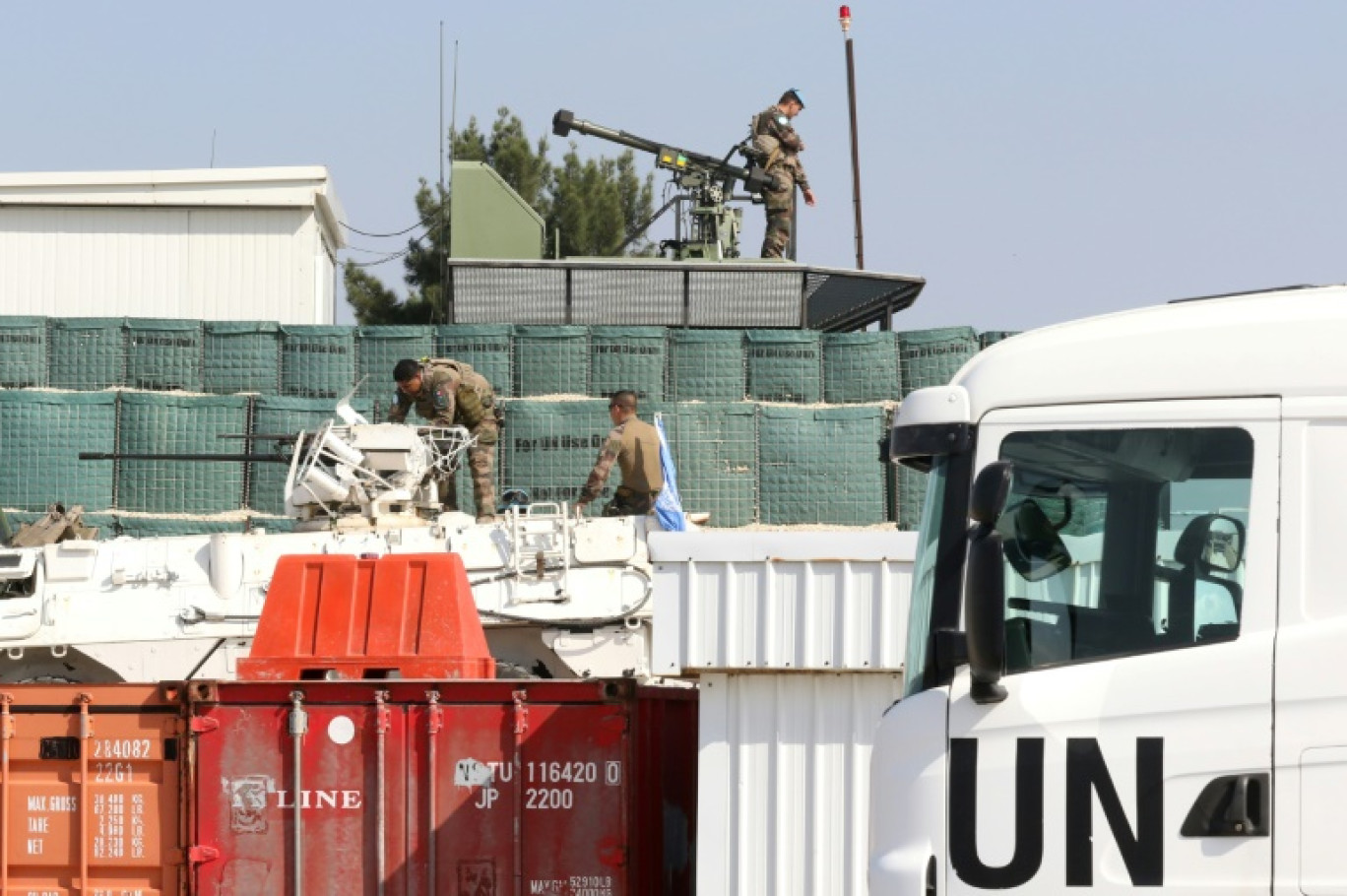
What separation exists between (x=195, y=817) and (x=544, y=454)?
10935mm

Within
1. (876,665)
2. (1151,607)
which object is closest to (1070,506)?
(1151,607)

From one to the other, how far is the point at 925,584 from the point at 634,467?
10567 millimetres

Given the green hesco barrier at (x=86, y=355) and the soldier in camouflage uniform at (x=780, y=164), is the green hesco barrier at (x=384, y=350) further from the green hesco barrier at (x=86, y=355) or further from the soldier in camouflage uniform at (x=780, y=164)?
the soldier in camouflage uniform at (x=780, y=164)

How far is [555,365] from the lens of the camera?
22031mm

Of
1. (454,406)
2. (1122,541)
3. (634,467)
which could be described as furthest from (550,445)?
(1122,541)

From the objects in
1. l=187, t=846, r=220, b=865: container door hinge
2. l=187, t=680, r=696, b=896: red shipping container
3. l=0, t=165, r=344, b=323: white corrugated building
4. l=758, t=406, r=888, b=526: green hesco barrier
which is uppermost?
l=0, t=165, r=344, b=323: white corrugated building

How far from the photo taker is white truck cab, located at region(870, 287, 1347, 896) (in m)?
6.01

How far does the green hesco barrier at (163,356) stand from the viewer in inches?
862

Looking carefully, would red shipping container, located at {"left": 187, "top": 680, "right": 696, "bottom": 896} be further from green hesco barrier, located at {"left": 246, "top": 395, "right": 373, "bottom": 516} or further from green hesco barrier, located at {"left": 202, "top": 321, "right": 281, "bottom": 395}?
green hesco barrier, located at {"left": 202, "top": 321, "right": 281, "bottom": 395}

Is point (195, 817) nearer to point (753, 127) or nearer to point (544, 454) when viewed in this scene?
point (544, 454)

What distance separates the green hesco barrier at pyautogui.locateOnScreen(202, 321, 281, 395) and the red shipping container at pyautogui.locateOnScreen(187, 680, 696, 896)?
1181 cm

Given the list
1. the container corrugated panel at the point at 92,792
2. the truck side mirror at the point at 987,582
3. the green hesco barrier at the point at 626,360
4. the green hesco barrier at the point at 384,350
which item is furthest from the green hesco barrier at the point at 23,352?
the truck side mirror at the point at 987,582

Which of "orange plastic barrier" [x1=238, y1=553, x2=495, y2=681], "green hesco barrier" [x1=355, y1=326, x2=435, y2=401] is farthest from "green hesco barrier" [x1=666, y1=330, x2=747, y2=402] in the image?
"orange plastic barrier" [x1=238, y1=553, x2=495, y2=681]

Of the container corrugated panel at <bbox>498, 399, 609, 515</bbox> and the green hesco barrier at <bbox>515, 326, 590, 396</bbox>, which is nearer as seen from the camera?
Result: the container corrugated panel at <bbox>498, 399, 609, 515</bbox>
